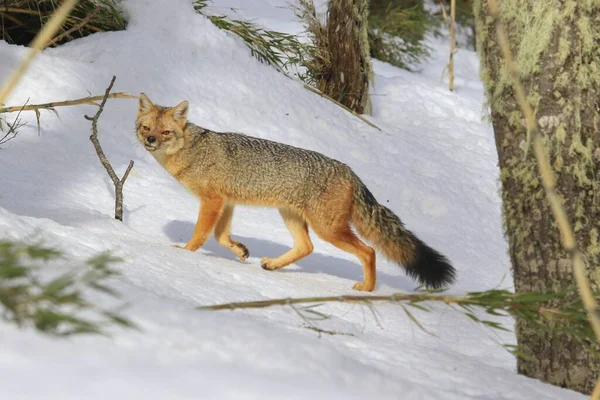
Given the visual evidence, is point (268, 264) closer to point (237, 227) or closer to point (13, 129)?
point (237, 227)

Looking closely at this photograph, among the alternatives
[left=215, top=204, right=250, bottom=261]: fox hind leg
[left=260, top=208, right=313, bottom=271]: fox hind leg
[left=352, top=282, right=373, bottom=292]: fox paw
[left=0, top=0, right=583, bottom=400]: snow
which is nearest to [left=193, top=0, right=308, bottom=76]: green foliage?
[left=0, top=0, right=583, bottom=400]: snow

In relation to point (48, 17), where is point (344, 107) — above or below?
below

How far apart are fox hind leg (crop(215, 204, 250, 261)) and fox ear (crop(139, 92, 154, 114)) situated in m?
0.93

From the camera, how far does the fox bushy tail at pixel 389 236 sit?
5.96 metres

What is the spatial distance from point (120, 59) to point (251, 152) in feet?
7.91

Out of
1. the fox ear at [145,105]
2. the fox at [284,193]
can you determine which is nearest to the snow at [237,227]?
the fox at [284,193]

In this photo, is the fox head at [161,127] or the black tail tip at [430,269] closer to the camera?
the black tail tip at [430,269]

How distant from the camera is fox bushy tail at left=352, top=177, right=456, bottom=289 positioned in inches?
235

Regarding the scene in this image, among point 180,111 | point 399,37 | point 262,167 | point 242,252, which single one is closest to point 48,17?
point 180,111

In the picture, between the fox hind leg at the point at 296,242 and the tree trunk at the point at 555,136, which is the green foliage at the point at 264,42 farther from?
the tree trunk at the point at 555,136

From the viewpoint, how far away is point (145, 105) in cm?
659

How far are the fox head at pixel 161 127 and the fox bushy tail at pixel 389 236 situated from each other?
137 cm

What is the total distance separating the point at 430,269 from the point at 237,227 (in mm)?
1894

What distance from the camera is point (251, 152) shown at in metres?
6.45
